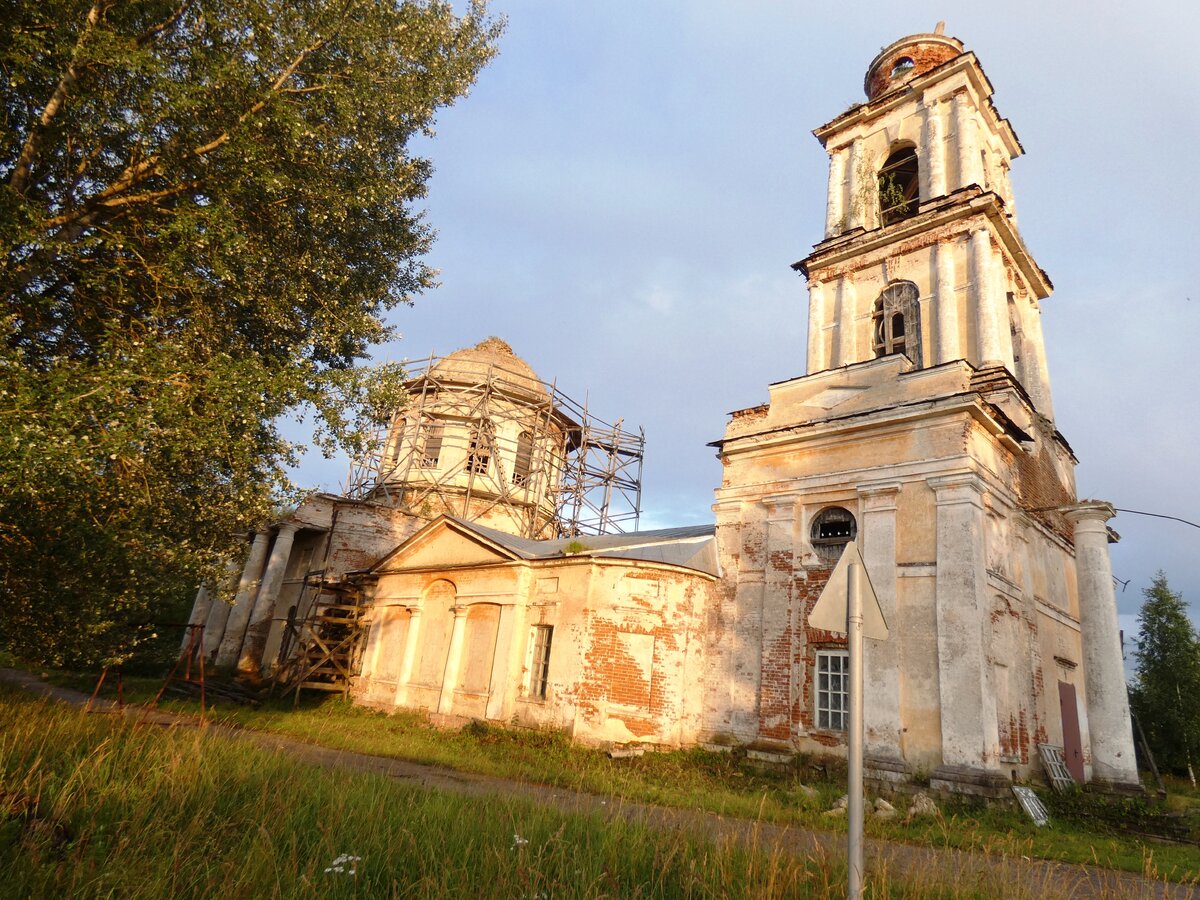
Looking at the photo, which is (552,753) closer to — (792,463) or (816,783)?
(816,783)

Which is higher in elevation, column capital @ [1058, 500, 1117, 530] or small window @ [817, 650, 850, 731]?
column capital @ [1058, 500, 1117, 530]

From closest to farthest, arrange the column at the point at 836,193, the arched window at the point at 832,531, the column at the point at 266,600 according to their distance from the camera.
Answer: the arched window at the point at 832,531 < the column at the point at 836,193 < the column at the point at 266,600

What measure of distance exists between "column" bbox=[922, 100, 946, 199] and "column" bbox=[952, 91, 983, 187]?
388 millimetres

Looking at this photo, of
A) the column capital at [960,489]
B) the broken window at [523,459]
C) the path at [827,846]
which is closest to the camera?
the path at [827,846]

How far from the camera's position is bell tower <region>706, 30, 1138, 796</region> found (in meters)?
12.2

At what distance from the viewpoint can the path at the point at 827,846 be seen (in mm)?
4703

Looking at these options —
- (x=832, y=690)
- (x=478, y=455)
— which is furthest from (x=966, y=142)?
(x=478, y=455)

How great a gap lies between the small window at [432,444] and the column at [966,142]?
19.4 meters

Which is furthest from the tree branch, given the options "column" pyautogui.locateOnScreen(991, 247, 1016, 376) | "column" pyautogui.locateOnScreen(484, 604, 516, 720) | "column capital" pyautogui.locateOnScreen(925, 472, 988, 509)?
"column" pyautogui.locateOnScreen(991, 247, 1016, 376)

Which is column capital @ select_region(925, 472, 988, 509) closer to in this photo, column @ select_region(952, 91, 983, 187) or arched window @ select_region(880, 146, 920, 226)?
column @ select_region(952, 91, 983, 187)

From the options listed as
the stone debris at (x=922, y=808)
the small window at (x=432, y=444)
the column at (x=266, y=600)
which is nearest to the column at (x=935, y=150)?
the stone debris at (x=922, y=808)

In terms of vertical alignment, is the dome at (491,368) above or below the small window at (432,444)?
above

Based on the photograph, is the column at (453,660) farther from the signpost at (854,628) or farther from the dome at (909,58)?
the dome at (909,58)

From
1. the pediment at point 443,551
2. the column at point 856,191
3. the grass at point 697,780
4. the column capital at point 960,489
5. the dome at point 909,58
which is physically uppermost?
the dome at point 909,58
